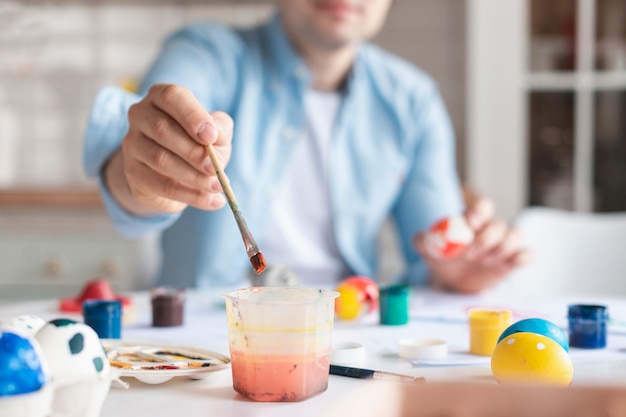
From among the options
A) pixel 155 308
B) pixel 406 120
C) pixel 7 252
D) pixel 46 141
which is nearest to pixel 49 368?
pixel 155 308

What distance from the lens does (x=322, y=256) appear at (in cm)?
186

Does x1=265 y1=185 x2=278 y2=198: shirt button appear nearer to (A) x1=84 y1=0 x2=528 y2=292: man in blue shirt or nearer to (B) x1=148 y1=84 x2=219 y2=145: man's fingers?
(A) x1=84 y1=0 x2=528 y2=292: man in blue shirt

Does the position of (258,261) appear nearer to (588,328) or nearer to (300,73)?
(588,328)

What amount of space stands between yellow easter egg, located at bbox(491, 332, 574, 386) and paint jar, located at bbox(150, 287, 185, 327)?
0.51m

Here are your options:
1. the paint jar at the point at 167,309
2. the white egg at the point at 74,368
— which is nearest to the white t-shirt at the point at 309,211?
the paint jar at the point at 167,309

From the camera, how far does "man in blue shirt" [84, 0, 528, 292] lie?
5.94ft

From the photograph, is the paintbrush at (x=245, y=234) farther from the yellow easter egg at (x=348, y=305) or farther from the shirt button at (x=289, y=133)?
the shirt button at (x=289, y=133)

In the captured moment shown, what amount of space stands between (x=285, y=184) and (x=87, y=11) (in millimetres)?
1990

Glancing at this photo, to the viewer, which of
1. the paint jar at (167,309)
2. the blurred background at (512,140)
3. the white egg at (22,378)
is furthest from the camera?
the blurred background at (512,140)

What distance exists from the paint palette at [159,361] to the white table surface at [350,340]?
0.04 feet

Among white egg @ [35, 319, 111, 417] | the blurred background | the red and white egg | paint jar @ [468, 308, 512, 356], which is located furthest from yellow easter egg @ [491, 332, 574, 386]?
the blurred background

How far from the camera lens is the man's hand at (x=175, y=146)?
918 millimetres

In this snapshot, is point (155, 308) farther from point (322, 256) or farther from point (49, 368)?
point (322, 256)

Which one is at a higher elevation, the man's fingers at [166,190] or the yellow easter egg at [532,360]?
the man's fingers at [166,190]
